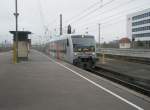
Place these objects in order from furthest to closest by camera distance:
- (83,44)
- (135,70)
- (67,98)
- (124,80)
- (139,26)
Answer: (139,26) → (83,44) → (135,70) → (124,80) → (67,98)

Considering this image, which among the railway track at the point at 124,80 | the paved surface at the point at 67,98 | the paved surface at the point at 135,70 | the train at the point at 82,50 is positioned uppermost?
the train at the point at 82,50

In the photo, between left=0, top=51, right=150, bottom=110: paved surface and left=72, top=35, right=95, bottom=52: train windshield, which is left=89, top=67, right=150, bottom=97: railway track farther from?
left=0, top=51, right=150, bottom=110: paved surface

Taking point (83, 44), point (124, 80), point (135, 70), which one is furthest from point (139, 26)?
point (124, 80)

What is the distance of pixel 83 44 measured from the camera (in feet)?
92.3

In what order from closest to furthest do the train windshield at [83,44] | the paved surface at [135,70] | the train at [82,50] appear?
the paved surface at [135,70], the train at [82,50], the train windshield at [83,44]

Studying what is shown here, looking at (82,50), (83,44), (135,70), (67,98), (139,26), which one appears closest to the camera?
(67,98)

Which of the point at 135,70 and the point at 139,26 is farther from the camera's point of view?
the point at 139,26

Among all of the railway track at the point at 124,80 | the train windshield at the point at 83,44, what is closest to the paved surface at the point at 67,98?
the railway track at the point at 124,80

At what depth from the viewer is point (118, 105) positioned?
380 inches

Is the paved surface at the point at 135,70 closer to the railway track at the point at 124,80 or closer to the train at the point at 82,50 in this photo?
the railway track at the point at 124,80

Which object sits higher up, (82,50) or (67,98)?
(82,50)

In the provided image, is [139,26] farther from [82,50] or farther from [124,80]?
[124,80]

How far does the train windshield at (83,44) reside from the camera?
91.8 ft

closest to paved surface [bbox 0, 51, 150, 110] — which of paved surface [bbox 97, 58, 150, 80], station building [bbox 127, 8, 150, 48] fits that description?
paved surface [bbox 97, 58, 150, 80]
